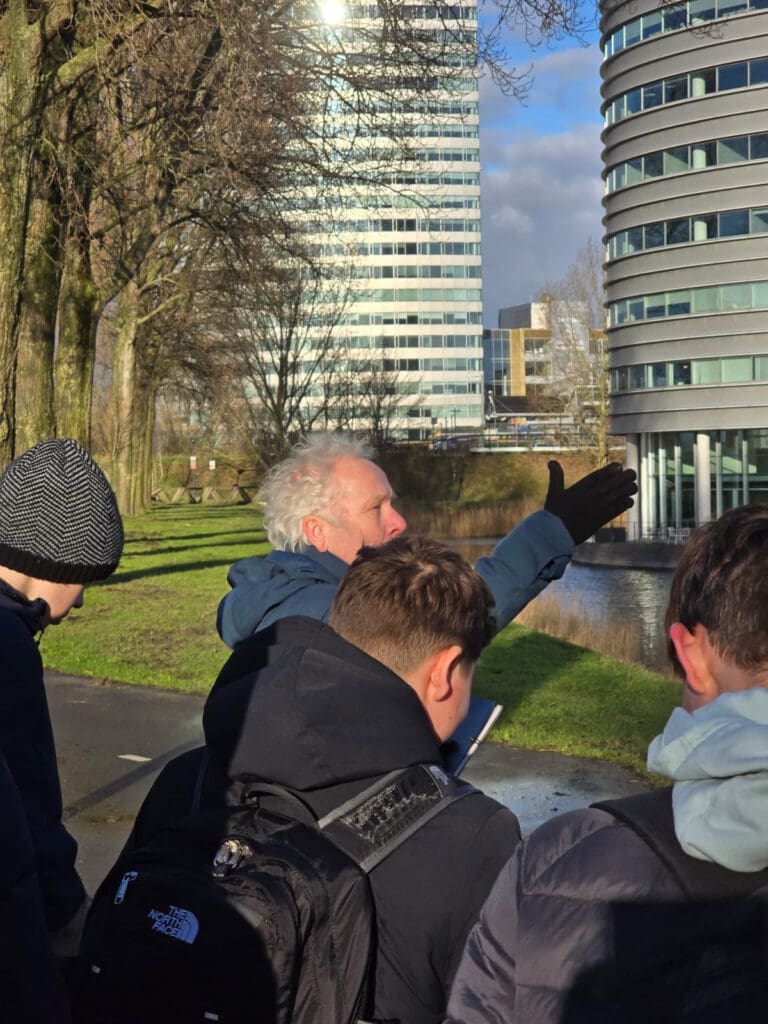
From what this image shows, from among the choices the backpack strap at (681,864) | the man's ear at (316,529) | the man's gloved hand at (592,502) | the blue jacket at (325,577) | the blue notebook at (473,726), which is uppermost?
the man's gloved hand at (592,502)

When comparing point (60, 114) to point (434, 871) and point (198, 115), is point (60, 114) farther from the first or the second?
point (434, 871)

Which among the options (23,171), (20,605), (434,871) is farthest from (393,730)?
(23,171)

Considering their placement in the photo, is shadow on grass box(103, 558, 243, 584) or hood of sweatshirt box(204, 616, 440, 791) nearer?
hood of sweatshirt box(204, 616, 440, 791)

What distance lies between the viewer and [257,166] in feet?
56.3

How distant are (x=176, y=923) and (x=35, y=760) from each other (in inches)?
23.2

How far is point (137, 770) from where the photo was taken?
765cm

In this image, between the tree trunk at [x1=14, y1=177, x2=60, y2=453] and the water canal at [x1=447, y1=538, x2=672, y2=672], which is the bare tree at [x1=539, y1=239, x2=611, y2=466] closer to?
the water canal at [x1=447, y1=538, x2=672, y2=672]

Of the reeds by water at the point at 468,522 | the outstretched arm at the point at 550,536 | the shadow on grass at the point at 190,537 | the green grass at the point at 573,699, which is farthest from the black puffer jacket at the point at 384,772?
the reeds by water at the point at 468,522

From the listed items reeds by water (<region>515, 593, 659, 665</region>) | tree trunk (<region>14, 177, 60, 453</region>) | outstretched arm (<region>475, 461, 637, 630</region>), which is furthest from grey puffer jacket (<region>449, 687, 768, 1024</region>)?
tree trunk (<region>14, 177, 60, 453</region>)

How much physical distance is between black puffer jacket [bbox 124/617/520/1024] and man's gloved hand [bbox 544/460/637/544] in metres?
1.38

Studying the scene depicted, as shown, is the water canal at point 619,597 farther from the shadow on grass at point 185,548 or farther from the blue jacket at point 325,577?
the blue jacket at point 325,577

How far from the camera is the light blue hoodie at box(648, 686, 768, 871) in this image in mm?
1499

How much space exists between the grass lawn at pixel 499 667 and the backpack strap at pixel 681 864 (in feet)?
21.2

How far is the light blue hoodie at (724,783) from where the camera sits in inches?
59.0
